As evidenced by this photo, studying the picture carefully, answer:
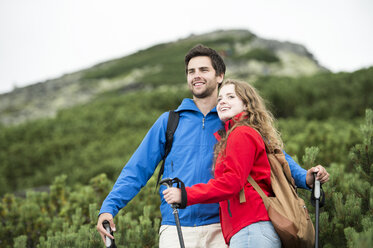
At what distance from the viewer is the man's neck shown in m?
2.84

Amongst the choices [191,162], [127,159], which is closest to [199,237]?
[191,162]

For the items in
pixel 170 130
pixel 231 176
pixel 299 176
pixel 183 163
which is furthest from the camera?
pixel 170 130

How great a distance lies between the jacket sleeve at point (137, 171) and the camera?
8.16 feet

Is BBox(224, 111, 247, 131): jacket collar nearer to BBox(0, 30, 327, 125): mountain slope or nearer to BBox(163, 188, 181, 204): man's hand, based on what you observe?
BBox(163, 188, 181, 204): man's hand

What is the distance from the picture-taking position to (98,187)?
509cm

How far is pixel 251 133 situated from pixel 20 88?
3623 cm

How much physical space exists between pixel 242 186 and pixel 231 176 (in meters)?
0.10

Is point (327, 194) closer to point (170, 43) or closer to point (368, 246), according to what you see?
point (368, 246)

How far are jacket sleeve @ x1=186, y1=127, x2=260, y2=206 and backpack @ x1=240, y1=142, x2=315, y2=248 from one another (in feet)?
0.35

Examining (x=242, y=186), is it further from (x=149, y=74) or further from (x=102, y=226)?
(x=149, y=74)

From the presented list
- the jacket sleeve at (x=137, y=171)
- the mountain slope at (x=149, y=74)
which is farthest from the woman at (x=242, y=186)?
the mountain slope at (x=149, y=74)

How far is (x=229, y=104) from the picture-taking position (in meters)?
2.38

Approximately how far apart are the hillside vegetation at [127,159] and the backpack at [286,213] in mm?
334

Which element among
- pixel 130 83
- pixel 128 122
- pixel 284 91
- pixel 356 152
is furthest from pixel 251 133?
pixel 130 83
